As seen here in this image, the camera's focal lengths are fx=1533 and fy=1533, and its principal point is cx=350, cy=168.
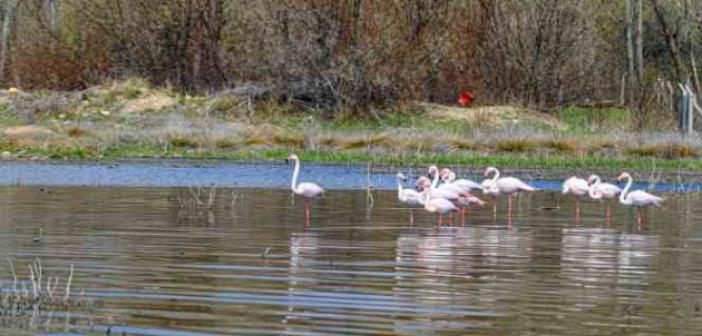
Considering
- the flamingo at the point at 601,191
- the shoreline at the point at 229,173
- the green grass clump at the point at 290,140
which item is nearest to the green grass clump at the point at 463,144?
the shoreline at the point at 229,173

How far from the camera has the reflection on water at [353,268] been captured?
36.7 feet

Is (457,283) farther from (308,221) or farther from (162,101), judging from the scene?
(162,101)

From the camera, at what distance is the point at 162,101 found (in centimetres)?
4022

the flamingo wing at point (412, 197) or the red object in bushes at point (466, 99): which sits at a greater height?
the red object in bushes at point (466, 99)

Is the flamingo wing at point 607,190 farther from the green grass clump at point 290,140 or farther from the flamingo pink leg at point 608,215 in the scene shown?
the green grass clump at point 290,140

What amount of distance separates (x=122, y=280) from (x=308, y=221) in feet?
23.4

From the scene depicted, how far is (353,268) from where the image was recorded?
47.5 feet

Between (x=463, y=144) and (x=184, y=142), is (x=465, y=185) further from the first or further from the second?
(x=184, y=142)

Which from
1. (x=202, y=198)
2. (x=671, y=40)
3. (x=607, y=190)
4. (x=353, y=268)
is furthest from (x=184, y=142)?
(x=353, y=268)

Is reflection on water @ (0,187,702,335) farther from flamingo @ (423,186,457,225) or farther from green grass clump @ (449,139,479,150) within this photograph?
green grass clump @ (449,139,479,150)

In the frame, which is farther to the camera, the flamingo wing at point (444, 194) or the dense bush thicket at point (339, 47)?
the dense bush thicket at point (339, 47)

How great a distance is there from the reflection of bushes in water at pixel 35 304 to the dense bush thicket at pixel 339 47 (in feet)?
97.1

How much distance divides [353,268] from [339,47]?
92.1ft

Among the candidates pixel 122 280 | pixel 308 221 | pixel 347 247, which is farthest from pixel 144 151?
pixel 122 280
